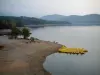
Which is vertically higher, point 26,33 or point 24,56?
point 26,33

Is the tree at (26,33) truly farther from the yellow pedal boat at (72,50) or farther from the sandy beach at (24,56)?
the yellow pedal boat at (72,50)

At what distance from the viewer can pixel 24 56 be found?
3.23 meters

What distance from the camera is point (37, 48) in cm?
330

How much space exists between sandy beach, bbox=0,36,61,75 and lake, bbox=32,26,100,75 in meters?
0.09

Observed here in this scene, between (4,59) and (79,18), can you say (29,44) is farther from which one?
(79,18)

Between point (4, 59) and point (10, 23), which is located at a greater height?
point (10, 23)

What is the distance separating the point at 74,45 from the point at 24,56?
0.76m

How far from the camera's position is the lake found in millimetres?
3205

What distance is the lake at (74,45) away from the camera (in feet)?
10.5

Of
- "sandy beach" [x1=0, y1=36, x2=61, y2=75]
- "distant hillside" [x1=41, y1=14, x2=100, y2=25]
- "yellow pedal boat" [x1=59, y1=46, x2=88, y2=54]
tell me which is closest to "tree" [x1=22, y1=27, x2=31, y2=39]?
"sandy beach" [x1=0, y1=36, x2=61, y2=75]

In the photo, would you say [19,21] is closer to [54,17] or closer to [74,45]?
[54,17]

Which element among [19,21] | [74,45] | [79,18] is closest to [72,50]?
[74,45]

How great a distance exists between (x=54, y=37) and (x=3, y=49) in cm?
78

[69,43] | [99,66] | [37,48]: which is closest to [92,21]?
[69,43]
